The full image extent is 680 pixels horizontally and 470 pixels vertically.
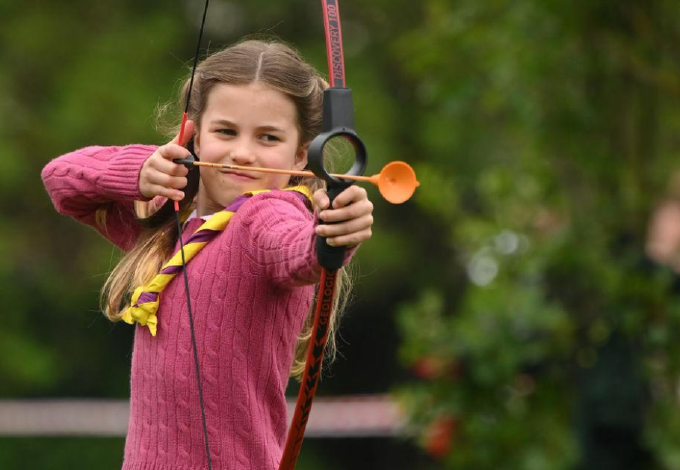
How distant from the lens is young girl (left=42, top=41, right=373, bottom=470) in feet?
8.47

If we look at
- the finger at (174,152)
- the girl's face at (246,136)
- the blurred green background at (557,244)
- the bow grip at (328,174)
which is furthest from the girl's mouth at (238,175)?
the blurred green background at (557,244)

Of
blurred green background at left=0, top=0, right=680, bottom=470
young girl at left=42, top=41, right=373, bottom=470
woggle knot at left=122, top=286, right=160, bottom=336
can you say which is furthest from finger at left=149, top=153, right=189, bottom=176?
blurred green background at left=0, top=0, right=680, bottom=470

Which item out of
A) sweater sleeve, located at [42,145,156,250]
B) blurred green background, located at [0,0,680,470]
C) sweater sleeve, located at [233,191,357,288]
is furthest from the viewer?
→ blurred green background, located at [0,0,680,470]

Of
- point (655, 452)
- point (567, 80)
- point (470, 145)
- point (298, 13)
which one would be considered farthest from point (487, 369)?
point (298, 13)

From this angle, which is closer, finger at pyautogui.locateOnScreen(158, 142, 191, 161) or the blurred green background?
finger at pyautogui.locateOnScreen(158, 142, 191, 161)

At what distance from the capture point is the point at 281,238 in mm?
2375

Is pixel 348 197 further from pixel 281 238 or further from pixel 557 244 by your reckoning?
pixel 557 244

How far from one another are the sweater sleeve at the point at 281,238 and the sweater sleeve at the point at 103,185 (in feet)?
1.13

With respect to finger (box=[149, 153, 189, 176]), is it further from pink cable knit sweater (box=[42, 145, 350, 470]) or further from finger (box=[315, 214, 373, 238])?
finger (box=[315, 214, 373, 238])

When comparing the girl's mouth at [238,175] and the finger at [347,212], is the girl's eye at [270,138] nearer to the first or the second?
the girl's mouth at [238,175]

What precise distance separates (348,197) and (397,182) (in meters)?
0.09

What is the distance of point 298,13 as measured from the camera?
38.2 ft

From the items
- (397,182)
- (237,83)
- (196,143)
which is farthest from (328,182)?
(196,143)

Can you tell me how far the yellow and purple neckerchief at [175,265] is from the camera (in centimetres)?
263
